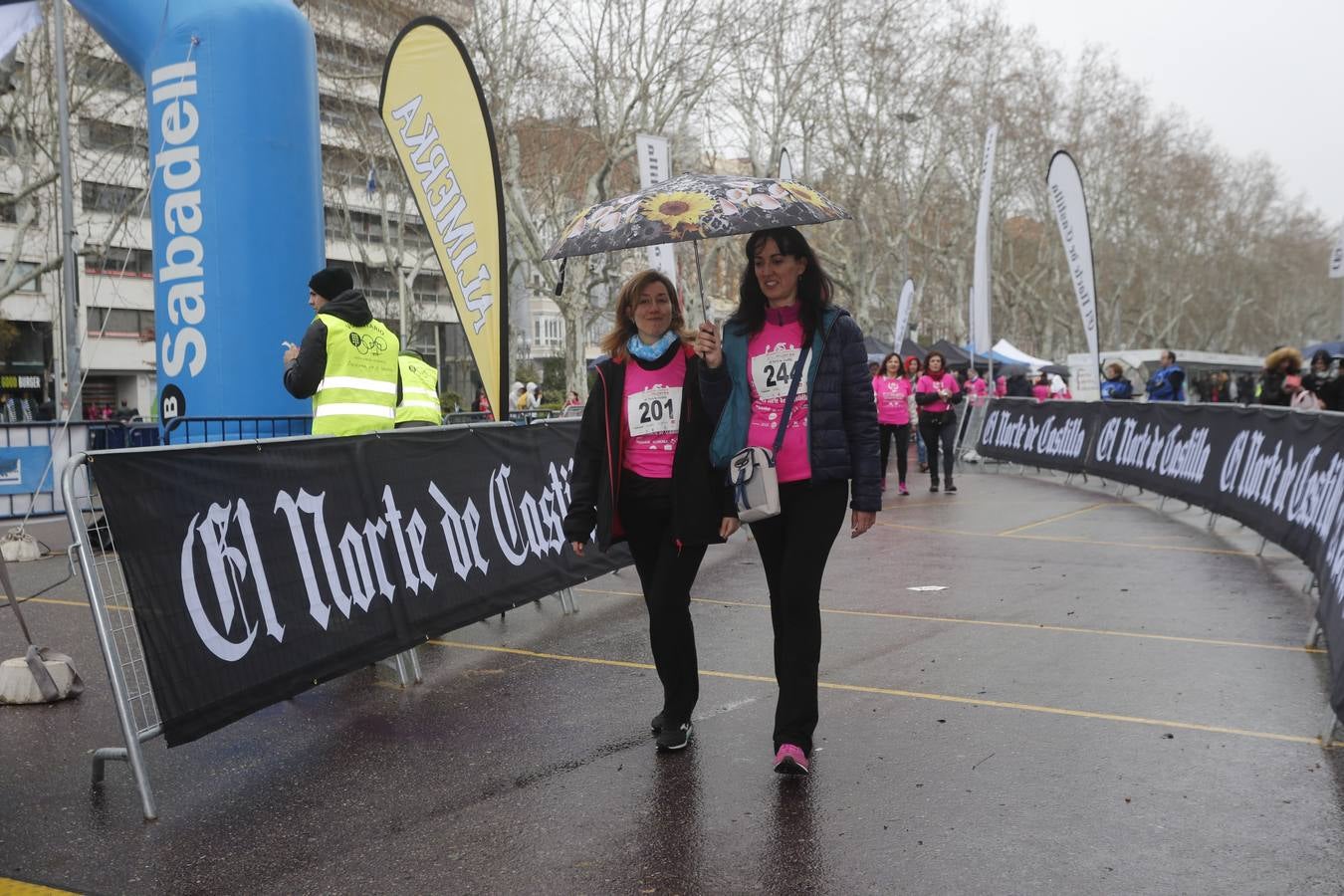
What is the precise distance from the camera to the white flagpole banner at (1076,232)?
61.4ft

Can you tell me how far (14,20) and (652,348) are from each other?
9.95 ft

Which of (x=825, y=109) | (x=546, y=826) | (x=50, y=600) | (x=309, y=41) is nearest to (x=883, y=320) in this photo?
(x=825, y=109)

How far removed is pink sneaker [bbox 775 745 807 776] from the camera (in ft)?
14.6

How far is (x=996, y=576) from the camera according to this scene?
913cm

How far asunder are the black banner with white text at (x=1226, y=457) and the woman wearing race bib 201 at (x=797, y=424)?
201cm

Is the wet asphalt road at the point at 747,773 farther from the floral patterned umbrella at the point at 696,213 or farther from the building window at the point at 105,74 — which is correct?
the building window at the point at 105,74

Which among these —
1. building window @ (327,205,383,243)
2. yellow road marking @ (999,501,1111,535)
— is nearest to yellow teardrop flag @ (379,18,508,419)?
yellow road marking @ (999,501,1111,535)

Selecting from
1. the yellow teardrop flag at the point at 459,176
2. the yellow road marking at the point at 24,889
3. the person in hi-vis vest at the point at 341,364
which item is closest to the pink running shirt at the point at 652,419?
the yellow road marking at the point at 24,889

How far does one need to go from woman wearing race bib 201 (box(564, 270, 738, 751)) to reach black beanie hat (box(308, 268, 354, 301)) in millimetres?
2756

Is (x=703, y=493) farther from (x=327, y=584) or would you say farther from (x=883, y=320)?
(x=883, y=320)

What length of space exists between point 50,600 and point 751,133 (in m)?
31.8

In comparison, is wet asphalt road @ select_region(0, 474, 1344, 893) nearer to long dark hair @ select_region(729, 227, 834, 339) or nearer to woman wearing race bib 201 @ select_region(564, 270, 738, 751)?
woman wearing race bib 201 @ select_region(564, 270, 738, 751)

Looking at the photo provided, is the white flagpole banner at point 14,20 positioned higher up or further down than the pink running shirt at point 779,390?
higher up

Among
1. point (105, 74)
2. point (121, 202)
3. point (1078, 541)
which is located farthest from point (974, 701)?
point (121, 202)
